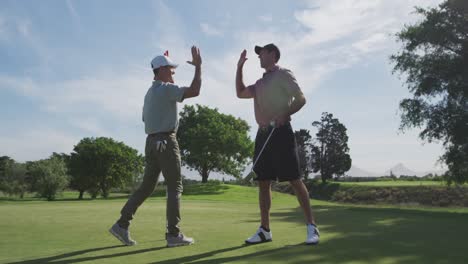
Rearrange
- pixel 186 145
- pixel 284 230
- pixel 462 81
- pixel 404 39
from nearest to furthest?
pixel 284 230, pixel 462 81, pixel 404 39, pixel 186 145

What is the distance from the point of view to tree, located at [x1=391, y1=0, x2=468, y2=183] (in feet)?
84.7

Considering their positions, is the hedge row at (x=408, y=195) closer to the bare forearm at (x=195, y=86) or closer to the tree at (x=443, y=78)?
the tree at (x=443, y=78)

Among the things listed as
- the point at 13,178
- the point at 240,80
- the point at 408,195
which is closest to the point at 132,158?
the point at 13,178

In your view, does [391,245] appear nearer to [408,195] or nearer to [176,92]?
[176,92]

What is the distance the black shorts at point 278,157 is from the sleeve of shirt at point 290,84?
0.43 meters

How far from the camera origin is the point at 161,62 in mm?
5953

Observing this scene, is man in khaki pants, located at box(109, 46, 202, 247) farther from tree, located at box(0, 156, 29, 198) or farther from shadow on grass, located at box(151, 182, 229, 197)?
tree, located at box(0, 156, 29, 198)

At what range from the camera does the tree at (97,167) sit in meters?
67.6

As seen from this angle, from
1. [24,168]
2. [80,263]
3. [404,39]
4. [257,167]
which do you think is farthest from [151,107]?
[24,168]

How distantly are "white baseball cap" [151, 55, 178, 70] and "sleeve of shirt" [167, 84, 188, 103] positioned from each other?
0.40m

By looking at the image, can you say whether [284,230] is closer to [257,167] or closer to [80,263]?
[257,167]

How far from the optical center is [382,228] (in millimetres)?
7000

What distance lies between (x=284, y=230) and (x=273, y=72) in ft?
8.02

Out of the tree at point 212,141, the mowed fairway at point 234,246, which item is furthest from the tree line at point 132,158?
the mowed fairway at point 234,246
